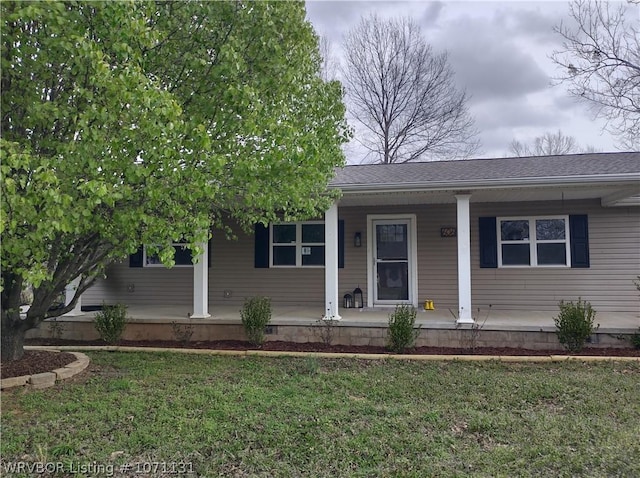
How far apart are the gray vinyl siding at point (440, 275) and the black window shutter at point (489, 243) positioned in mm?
107

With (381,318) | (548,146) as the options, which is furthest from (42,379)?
(548,146)

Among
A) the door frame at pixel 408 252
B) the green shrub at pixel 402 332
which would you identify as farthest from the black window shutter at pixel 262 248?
the green shrub at pixel 402 332

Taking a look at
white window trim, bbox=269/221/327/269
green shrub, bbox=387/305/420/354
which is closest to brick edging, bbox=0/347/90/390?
green shrub, bbox=387/305/420/354

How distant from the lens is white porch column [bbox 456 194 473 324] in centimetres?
640

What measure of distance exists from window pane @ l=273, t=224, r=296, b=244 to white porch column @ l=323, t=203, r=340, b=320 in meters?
2.00

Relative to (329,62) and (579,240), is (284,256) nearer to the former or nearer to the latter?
(579,240)

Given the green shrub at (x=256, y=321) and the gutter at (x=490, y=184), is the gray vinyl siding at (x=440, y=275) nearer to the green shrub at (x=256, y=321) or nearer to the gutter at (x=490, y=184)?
the green shrub at (x=256, y=321)

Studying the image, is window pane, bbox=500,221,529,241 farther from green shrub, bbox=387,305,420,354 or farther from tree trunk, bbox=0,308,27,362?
tree trunk, bbox=0,308,27,362

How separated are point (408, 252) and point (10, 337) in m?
6.00

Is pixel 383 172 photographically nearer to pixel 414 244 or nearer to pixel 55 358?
pixel 414 244

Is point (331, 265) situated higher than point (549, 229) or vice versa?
point (549, 229)

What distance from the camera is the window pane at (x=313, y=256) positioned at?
8.67 m

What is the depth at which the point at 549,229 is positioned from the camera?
782 cm

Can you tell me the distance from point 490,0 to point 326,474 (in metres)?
8.36
